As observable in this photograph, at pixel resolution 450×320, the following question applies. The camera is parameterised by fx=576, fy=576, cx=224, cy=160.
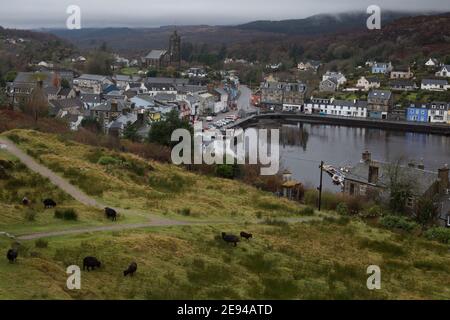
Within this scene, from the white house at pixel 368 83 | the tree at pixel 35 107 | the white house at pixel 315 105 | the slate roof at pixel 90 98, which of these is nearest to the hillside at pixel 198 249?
the tree at pixel 35 107

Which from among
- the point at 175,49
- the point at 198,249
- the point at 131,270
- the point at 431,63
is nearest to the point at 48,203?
the point at 198,249

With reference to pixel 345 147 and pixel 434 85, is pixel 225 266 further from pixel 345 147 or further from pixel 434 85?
pixel 434 85

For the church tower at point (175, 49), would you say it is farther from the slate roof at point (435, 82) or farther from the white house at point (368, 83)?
the slate roof at point (435, 82)

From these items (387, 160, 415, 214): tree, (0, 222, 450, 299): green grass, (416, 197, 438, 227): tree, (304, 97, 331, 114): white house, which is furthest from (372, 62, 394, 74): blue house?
(0, 222, 450, 299): green grass

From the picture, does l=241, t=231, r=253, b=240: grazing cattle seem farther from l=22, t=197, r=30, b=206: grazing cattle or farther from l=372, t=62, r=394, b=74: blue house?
l=372, t=62, r=394, b=74: blue house

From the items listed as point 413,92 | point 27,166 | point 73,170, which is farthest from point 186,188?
point 413,92
